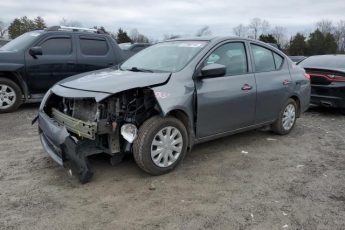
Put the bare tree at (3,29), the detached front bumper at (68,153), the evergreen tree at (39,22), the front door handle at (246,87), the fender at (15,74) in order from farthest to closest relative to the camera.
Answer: the bare tree at (3,29) → the evergreen tree at (39,22) → the fender at (15,74) → the front door handle at (246,87) → the detached front bumper at (68,153)

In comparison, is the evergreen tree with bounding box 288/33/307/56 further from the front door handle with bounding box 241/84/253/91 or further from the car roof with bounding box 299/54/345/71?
the front door handle with bounding box 241/84/253/91

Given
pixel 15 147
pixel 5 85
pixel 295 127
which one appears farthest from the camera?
pixel 5 85

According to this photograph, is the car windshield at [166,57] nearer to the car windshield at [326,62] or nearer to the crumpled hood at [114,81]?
the crumpled hood at [114,81]

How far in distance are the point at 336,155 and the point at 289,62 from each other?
6.03 feet

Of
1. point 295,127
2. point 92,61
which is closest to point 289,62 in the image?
point 295,127

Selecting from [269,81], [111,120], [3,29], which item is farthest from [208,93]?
[3,29]

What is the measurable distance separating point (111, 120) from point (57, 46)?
5107 millimetres

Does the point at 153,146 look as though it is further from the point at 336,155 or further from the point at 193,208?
the point at 336,155

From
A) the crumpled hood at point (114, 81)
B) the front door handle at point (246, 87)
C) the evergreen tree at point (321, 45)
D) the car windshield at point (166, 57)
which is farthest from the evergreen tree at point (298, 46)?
the crumpled hood at point (114, 81)

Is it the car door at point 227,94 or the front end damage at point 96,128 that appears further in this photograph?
the car door at point 227,94

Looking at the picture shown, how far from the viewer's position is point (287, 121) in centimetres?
700

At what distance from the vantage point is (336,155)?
6016mm

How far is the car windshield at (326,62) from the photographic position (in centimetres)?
924

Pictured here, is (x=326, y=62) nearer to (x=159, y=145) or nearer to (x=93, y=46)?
(x=93, y=46)
